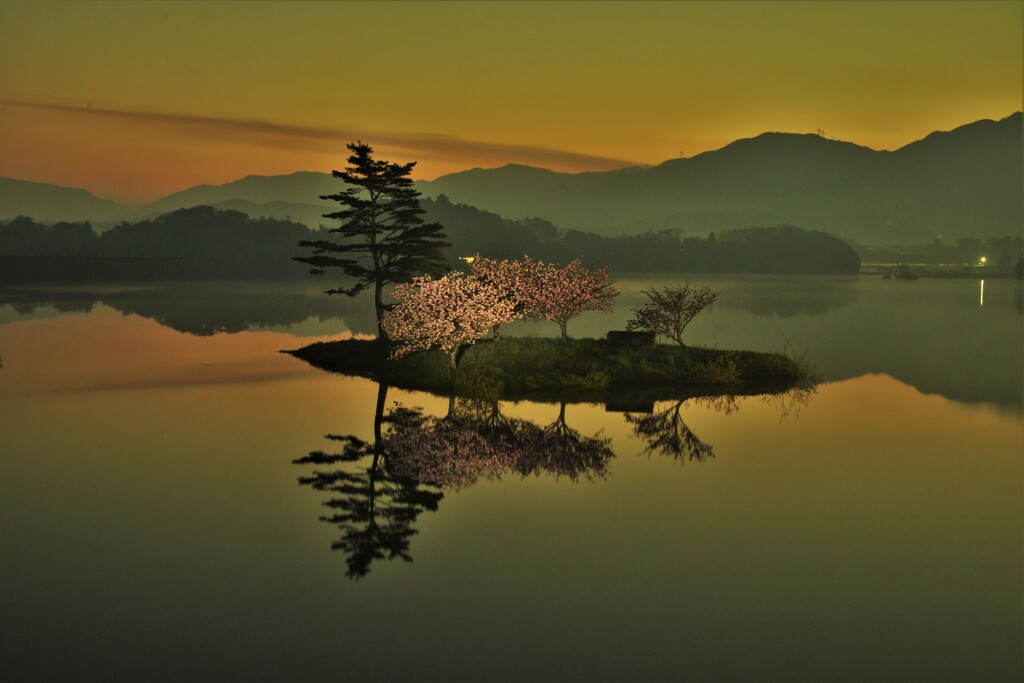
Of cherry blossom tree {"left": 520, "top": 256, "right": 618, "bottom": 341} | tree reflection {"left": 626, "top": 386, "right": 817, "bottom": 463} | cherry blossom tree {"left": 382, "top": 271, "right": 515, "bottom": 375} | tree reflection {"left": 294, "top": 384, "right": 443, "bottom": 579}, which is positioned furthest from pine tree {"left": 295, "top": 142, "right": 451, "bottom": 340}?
tree reflection {"left": 294, "top": 384, "right": 443, "bottom": 579}

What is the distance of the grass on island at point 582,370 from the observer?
1950 inches

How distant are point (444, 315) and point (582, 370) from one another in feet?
25.8

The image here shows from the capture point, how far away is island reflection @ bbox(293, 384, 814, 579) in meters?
25.0

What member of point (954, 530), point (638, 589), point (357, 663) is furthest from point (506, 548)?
point (954, 530)

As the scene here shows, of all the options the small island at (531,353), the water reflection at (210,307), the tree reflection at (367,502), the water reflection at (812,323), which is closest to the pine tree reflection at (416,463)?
the tree reflection at (367,502)

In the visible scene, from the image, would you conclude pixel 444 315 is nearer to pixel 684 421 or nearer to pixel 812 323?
pixel 684 421

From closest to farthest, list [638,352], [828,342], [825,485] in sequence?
[825,485] → [638,352] → [828,342]

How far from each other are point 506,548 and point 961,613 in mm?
9721

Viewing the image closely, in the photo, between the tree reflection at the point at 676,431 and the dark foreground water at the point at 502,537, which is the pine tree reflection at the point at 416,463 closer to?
the dark foreground water at the point at 502,537

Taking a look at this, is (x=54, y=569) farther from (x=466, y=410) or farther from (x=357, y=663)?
(x=466, y=410)

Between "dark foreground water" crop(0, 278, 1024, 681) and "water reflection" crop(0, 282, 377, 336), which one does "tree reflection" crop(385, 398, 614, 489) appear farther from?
"water reflection" crop(0, 282, 377, 336)

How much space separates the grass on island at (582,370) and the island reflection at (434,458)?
4279mm

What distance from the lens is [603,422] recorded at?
133 feet

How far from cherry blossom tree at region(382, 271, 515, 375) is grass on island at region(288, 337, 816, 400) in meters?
1.66
